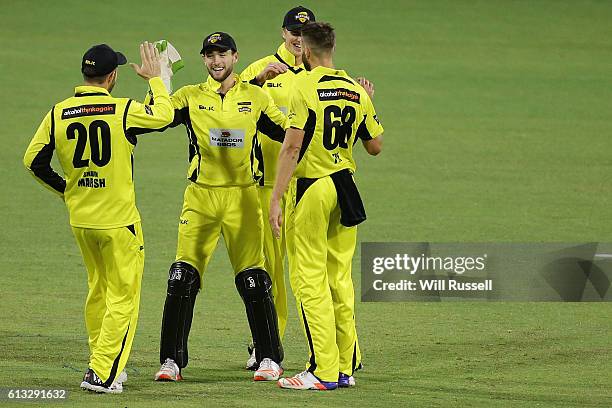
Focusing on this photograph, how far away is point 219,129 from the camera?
761 cm

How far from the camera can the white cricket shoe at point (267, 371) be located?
762cm

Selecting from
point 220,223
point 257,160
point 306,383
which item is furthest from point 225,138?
point 306,383

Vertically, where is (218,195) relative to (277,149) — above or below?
below

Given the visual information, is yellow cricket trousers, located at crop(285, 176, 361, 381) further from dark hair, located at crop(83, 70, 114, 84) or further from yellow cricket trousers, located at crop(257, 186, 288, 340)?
dark hair, located at crop(83, 70, 114, 84)

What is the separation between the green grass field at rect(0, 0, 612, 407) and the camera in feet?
25.5

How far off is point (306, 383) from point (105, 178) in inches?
62.0

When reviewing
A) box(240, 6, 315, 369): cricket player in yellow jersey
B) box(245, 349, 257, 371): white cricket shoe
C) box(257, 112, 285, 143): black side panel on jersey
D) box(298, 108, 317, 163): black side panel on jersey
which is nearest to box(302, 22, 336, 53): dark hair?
box(298, 108, 317, 163): black side panel on jersey

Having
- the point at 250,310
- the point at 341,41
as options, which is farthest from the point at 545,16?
the point at 250,310

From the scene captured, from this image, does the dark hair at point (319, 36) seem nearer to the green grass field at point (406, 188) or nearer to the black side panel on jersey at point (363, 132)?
the black side panel on jersey at point (363, 132)

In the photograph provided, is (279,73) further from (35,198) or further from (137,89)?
(137,89)

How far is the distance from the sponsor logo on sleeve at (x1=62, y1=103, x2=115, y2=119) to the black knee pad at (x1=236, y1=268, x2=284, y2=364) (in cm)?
128

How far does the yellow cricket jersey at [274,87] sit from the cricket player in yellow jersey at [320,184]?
2.86 feet

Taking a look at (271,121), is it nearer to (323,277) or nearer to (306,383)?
(323,277)
